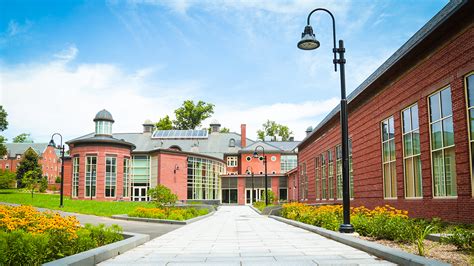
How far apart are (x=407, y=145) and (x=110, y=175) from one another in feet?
134

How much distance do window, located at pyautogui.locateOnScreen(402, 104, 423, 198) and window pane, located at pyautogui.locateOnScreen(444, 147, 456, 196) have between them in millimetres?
2258

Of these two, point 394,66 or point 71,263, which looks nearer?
point 71,263

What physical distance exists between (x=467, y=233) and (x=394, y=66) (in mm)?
11420

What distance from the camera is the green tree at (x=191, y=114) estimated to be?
3585 inches

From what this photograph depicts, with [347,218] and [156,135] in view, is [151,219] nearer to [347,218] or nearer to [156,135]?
[347,218]

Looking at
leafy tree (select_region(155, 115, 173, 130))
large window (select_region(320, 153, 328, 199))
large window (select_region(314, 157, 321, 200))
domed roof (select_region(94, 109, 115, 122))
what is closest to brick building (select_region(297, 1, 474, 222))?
large window (select_region(320, 153, 328, 199))

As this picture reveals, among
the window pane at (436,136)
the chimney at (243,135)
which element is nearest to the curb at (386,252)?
the window pane at (436,136)

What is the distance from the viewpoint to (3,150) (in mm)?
67188

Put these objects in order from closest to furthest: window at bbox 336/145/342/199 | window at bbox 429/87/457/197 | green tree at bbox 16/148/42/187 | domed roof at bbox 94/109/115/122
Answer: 1. window at bbox 429/87/457/197
2. window at bbox 336/145/342/199
3. domed roof at bbox 94/109/115/122
4. green tree at bbox 16/148/42/187

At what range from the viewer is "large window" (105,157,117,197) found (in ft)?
173

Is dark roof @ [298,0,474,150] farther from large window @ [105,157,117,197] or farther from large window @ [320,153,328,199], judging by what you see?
large window @ [105,157,117,197]

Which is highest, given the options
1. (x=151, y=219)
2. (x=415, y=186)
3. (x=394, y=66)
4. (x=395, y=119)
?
(x=394, y=66)

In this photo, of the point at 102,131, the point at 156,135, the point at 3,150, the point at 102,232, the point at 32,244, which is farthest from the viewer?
the point at 156,135

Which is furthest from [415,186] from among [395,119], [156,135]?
[156,135]
